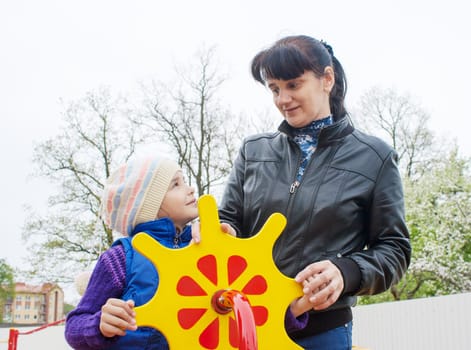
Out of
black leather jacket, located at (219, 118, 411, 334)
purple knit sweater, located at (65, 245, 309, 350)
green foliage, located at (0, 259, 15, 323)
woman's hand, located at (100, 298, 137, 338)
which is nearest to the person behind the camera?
woman's hand, located at (100, 298, 137, 338)

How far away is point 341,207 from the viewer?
1.73 meters

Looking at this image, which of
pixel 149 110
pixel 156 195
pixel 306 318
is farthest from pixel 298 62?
pixel 149 110

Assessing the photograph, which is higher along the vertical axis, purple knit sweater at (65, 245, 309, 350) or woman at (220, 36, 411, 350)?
woman at (220, 36, 411, 350)

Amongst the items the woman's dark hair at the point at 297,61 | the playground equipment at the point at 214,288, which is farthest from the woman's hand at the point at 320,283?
the woman's dark hair at the point at 297,61

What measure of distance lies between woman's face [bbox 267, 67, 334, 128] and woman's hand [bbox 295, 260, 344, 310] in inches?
23.8

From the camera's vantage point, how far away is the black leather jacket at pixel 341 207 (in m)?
1.70

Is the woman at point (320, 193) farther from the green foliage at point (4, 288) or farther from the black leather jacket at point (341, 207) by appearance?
the green foliage at point (4, 288)

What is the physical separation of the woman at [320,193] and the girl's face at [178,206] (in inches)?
4.5

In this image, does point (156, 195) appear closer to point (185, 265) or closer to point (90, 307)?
point (90, 307)

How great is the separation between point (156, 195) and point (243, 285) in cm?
59

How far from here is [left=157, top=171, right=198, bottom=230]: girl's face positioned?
187 cm

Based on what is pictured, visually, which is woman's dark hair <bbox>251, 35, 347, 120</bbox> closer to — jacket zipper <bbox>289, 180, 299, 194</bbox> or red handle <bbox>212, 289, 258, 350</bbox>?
jacket zipper <bbox>289, 180, 299, 194</bbox>

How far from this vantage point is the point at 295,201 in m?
1.78

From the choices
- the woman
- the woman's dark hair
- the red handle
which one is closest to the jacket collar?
the woman
